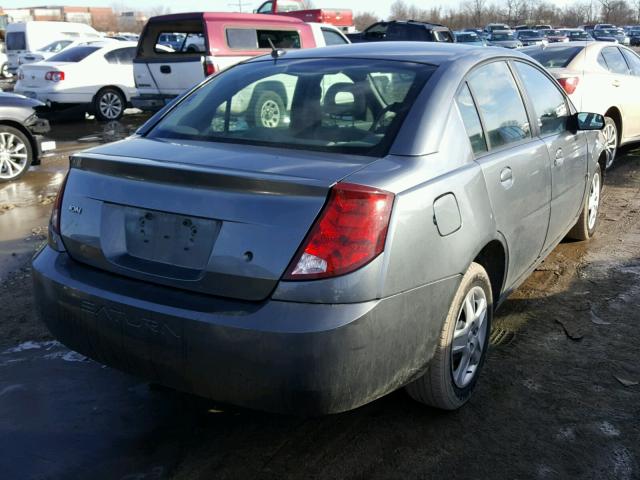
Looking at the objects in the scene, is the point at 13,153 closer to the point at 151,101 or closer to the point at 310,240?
the point at 151,101

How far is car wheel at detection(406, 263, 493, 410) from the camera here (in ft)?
9.62

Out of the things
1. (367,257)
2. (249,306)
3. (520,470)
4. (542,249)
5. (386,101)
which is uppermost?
(386,101)

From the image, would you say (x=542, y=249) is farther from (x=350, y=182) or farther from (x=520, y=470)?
(x=350, y=182)

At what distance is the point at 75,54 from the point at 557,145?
512 inches

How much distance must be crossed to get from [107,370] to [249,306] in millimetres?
1518

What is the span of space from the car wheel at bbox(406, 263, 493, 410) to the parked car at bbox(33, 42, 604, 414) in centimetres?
1

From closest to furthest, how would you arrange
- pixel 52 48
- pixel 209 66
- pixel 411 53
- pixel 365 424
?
1. pixel 365 424
2. pixel 411 53
3. pixel 209 66
4. pixel 52 48

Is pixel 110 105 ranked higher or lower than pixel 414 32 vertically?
lower

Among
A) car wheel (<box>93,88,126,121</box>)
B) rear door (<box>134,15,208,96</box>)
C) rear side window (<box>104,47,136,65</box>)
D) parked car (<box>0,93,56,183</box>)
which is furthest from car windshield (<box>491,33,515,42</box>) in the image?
parked car (<box>0,93,56,183</box>)

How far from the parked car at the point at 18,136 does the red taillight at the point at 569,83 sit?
6443 millimetres

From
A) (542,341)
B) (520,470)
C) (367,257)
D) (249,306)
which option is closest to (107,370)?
(249,306)

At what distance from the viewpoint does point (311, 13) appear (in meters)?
20.4

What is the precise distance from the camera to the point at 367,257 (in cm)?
246

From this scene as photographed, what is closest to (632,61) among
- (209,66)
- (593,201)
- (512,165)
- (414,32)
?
(593,201)
